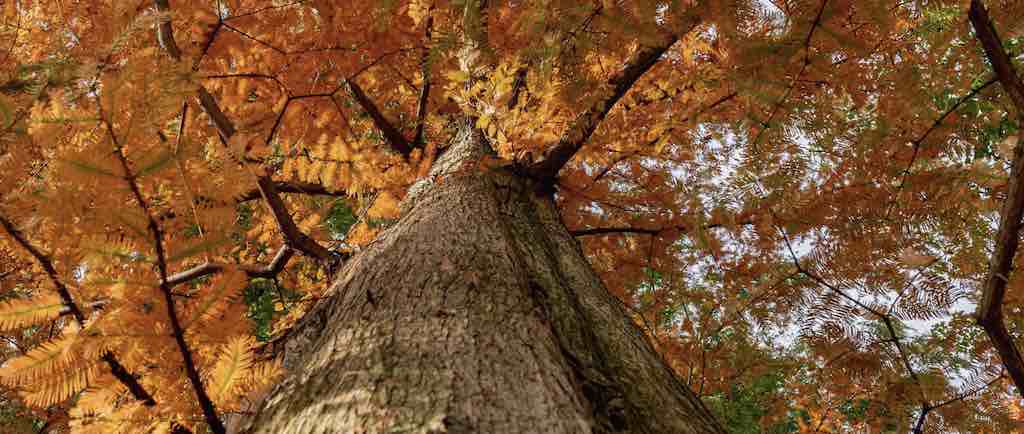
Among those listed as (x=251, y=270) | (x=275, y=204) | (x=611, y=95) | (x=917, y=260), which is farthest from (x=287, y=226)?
(x=917, y=260)

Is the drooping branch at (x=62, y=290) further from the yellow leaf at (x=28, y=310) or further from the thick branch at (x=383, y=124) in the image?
the thick branch at (x=383, y=124)

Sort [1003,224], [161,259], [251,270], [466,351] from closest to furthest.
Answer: [161,259] < [466,351] < [1003,224] < [251,270]

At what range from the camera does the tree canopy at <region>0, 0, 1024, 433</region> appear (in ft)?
3.02

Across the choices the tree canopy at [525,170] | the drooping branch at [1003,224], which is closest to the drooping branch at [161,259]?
the tree canopy at [525,170]

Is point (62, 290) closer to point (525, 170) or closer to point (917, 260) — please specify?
point (525, 170)

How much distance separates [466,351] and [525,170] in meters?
1.81

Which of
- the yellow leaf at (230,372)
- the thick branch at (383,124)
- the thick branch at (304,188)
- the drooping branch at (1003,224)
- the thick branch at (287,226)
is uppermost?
the thick branch at (383,124)

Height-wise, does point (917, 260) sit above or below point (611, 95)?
below

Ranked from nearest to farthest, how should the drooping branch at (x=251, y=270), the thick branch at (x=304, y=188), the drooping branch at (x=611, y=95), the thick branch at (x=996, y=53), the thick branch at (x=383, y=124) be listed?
the thick branch at (x=996, y=53) < the drooping branch at (x=251, y=270) < the drooping branch at (x=611, y=95) < the thick branch at (x=304, y=188) < the thick branch at (x=383, y=124)

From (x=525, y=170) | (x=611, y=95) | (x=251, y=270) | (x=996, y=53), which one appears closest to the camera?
(x=996, y=53)

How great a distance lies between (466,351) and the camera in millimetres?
1102

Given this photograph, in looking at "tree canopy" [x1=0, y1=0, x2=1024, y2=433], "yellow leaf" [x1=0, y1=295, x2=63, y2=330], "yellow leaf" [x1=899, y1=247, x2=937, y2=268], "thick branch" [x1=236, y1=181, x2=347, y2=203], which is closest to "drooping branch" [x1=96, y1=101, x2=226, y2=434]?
"tree canopy" [x1=0, y1=0, x2=1024, y2=433]

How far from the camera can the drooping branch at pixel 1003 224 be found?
1.26 m

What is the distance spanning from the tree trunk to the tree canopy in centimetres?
18
